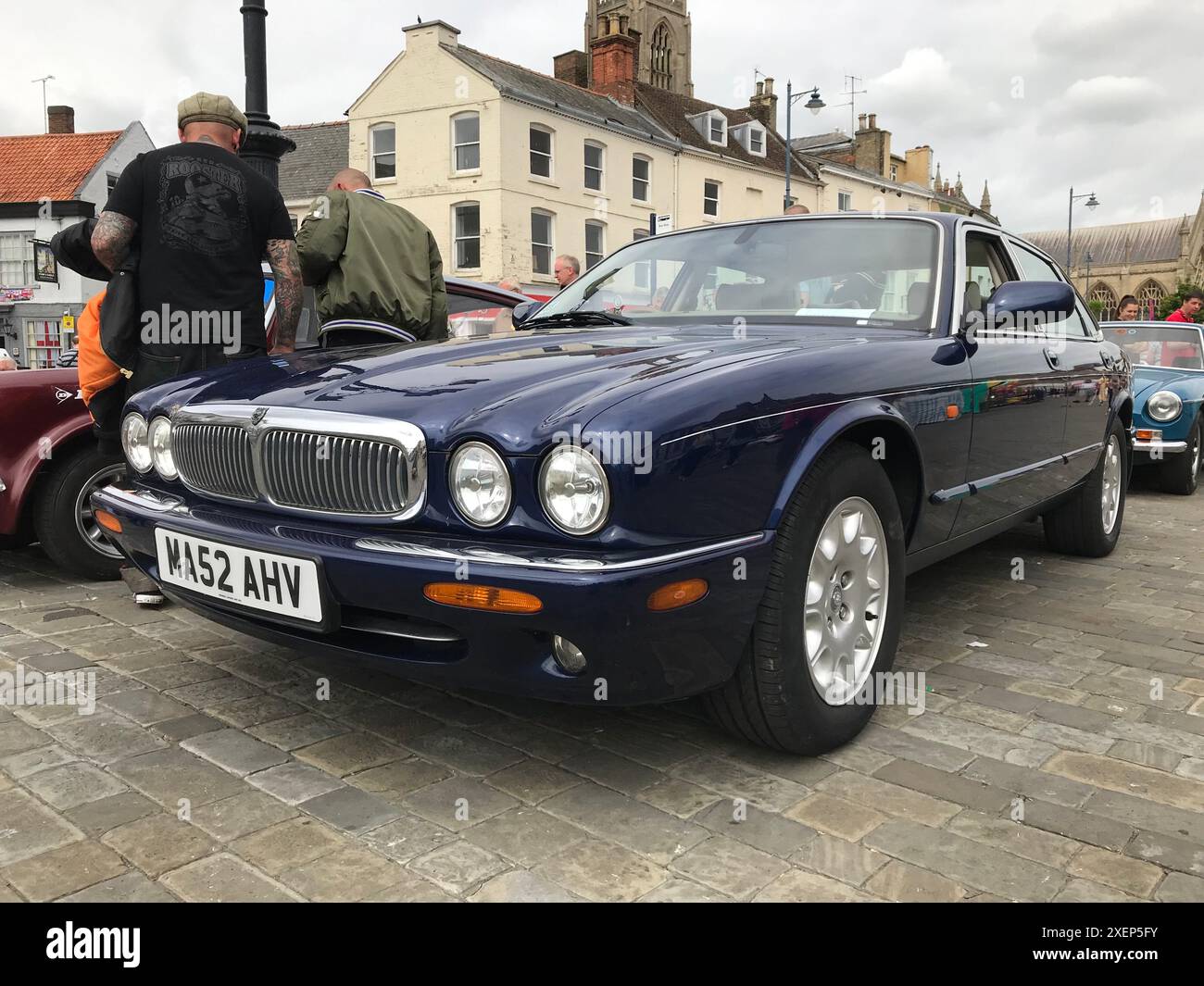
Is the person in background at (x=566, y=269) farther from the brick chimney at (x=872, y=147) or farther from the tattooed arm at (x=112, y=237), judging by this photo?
the brick chimney at (x=872, y=147)

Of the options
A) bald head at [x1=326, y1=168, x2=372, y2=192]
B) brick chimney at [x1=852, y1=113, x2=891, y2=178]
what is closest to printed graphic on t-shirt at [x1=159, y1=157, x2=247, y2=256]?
bald head at [x1=326, y1=168, x2=372, y2=192]

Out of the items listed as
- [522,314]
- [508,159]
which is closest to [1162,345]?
[522,314]

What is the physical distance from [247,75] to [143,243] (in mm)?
3150

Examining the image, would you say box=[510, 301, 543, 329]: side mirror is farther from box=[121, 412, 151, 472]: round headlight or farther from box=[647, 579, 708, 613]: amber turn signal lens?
box=[647, 579, 708, 613]: amber turn signal lens

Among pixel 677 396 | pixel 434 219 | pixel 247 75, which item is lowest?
pixel 677 396

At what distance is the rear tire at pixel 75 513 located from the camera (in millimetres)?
4410

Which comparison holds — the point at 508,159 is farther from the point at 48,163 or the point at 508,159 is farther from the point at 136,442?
the point at 136,442

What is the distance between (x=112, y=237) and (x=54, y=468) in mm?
1217

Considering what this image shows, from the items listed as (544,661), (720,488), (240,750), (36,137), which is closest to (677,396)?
(720,488)

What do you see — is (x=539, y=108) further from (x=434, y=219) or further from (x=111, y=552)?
(x=111, y=552)

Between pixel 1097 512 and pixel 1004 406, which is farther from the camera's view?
pixel 1097 512

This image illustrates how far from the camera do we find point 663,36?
186 ft

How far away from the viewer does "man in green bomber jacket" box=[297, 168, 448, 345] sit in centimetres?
418
